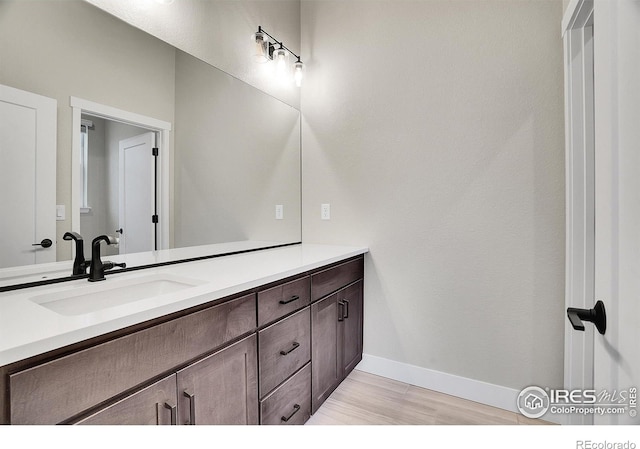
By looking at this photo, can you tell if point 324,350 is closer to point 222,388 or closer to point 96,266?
point 222,388

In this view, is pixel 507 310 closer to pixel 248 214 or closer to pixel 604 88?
pixel 604 88

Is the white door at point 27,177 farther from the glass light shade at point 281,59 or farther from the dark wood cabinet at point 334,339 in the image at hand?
the glass light shade at point 281,59

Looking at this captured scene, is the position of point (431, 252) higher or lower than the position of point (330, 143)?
lower

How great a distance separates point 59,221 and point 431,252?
188cm

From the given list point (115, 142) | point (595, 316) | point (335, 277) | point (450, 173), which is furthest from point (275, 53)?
point (595, 316)

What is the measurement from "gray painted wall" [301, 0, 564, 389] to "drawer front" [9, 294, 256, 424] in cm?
134

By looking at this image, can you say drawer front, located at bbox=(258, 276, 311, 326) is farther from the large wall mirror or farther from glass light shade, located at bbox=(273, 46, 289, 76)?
glass light shade, located at bbox=(273, 46, 289, 76)

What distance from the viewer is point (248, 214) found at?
2.12 m

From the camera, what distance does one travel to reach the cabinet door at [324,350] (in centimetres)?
162

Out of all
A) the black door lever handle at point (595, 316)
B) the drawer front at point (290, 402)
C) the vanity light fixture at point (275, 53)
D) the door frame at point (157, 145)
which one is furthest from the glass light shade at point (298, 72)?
the black door lever handle at point (595, 316)

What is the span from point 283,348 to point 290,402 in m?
0.27

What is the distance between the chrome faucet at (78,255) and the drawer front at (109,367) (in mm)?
548

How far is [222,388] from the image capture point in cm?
108

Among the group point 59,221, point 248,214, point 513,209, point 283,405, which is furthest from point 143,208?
point 513,209
